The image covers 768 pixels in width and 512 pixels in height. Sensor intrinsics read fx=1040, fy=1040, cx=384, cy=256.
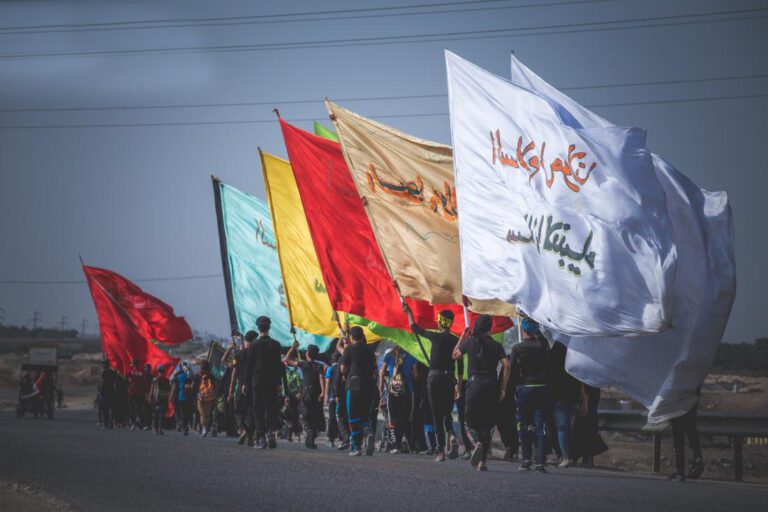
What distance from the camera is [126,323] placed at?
27.1 meters

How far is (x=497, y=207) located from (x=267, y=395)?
477 centimetres

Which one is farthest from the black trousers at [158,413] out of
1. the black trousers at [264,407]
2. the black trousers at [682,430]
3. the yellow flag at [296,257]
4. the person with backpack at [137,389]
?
the black trousers at [682,430]

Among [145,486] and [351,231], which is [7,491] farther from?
[351,231]

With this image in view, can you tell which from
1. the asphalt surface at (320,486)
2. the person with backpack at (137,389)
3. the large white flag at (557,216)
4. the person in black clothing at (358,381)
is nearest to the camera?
the asphalt surface at (320,486)

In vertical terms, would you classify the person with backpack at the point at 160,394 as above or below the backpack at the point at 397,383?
below

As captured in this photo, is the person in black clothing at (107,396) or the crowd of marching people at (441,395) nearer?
the crowd of marching people at (441,395)

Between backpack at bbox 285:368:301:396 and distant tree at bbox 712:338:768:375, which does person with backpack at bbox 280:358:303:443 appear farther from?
distant tree at bbox 712:338:768:375

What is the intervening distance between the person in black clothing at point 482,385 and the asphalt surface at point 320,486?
408mm

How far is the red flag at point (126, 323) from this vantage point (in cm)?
2689

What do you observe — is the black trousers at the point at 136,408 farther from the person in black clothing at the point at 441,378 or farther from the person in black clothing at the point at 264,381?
the person in black clothing at the point at 441,378

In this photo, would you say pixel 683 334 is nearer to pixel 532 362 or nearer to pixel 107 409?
pixel 532 362

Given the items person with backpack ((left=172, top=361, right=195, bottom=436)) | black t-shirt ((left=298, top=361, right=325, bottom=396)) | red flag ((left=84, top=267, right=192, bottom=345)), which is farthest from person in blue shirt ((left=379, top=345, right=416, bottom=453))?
red flag ((left=84, top=267, right=192, bottom=345))

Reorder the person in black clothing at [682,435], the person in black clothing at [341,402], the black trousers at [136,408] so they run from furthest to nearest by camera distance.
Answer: the black trousers at [136,408] < the person in black clothing at [341,402] < the person in black clothing at [682,435]

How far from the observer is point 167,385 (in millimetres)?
25688
